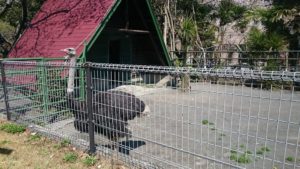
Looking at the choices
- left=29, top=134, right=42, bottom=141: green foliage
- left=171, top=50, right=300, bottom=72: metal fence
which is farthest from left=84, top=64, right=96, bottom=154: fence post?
left=171, top=50, right=300, bottom=72: metal fence

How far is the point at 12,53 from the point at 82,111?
748cm

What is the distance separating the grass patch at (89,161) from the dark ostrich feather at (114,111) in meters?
0.37

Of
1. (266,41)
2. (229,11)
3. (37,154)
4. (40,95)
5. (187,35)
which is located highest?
(229,11)

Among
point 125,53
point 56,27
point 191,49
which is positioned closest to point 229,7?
point 191,49

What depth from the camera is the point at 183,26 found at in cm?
1524

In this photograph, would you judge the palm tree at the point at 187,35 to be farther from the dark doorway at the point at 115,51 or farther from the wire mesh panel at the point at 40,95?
the wire mesh panel at the point at 40,95

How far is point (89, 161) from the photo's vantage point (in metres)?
4.23

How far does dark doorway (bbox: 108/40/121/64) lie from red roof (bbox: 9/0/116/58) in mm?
2097

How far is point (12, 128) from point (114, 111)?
250cm

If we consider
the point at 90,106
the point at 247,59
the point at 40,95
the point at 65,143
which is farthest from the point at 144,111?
the point at 247,59

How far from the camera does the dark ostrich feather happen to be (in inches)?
164

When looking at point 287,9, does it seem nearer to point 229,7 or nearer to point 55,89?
point 229,7

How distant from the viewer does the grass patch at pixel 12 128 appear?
18.3 ft

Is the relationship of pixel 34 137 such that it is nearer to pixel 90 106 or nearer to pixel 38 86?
pixel 38 86
